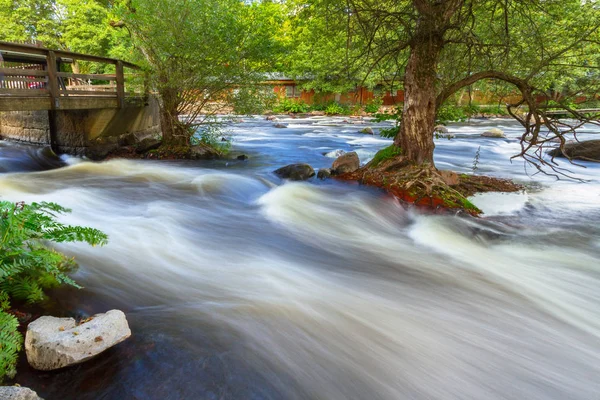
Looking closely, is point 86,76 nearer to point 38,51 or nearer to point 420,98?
point 38,51

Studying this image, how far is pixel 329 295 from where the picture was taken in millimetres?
3943

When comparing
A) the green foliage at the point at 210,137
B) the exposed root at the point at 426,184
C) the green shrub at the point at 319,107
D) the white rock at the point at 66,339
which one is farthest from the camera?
the green shrub at the point at 319,107

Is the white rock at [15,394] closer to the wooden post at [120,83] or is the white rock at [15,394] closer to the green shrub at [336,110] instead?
the wooden post at [120,83]

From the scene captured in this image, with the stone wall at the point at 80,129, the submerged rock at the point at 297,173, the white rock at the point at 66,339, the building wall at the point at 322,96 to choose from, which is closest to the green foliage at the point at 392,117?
the submerged rock at the point at 297,173

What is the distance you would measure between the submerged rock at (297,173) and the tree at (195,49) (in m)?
2.97

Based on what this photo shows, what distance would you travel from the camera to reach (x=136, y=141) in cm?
1223

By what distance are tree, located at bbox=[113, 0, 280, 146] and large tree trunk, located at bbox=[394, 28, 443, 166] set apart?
475 cm

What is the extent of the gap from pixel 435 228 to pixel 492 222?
1050 millimetres

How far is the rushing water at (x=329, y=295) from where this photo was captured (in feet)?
9.00

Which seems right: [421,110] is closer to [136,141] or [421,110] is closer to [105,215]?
[105,215]

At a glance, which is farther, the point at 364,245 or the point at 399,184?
the point at 399,184

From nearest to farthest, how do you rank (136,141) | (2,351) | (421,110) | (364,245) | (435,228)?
(2,351)
(364,245)
(435,228)
(421,110)
(136,141)

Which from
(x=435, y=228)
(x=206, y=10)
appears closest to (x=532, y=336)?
(x=435, y=228)

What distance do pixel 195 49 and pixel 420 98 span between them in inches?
228
